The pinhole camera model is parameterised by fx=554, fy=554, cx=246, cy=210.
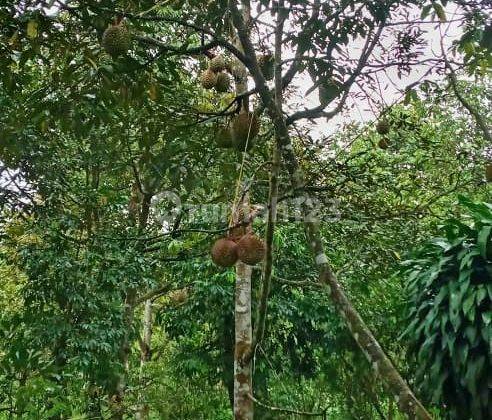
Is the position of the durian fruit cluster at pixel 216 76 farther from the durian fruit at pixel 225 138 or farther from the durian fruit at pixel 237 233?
the durian fruit at pixel 237 233

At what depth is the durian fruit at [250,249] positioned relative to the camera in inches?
79.8

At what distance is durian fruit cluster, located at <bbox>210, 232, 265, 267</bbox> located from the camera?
79.9 inches

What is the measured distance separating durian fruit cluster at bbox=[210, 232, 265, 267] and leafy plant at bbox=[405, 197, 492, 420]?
1.87 meters

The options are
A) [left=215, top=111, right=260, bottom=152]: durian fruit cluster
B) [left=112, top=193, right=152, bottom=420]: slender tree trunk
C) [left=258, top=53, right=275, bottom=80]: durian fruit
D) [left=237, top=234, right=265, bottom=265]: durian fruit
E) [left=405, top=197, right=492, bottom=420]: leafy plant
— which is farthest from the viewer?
[left=112, top=193, right=152, bottom=420]: slender tree trunk

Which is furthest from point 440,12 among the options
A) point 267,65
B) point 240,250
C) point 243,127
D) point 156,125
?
point 156,125

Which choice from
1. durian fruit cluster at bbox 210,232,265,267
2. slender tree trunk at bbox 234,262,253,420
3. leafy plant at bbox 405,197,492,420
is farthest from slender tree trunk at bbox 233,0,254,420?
leafy plant at bbox 405,197,492,420

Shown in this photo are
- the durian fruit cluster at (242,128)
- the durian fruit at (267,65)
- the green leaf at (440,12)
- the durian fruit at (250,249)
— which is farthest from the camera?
the durian fruit at (267,65)

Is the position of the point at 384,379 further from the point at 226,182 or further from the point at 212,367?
the point at 212,367

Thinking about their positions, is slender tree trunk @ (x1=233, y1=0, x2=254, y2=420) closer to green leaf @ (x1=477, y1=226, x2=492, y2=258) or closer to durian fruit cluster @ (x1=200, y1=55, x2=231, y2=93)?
durian fruit cluster @ (x1=200, y1=55, x2=231, y2=93)

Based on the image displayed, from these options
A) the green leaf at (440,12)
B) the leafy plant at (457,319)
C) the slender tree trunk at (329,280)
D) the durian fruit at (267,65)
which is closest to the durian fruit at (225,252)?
the slender tree trunk at (329,280)

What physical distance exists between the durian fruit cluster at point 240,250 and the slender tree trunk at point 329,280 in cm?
27

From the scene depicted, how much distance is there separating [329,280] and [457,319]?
1616mm

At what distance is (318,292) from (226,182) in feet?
9.98

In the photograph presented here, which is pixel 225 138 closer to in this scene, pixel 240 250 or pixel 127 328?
pixel 240 250
